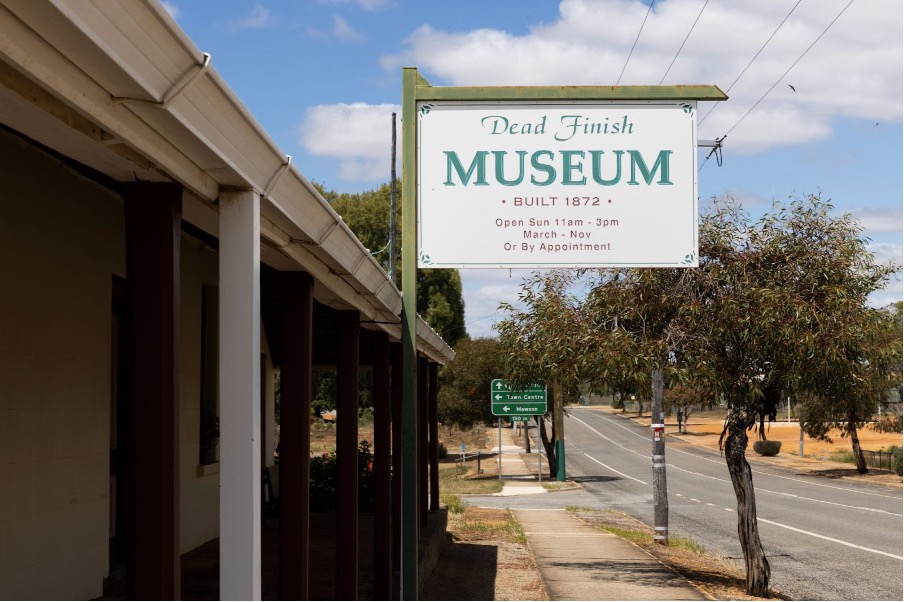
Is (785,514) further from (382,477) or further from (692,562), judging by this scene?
(382,477)

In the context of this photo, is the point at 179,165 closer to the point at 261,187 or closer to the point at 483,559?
the point at 261,187

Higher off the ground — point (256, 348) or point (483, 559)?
point (256, 348)

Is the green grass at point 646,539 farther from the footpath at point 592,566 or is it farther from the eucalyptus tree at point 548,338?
the eucalyptus tree at point 548,338

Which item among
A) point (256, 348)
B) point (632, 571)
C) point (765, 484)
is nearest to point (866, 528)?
point (632, 571)

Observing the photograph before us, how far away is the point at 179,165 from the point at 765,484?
1452 inches

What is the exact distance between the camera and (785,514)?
2705 cm

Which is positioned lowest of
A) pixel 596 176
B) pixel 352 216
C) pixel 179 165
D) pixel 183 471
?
pixel 183 471

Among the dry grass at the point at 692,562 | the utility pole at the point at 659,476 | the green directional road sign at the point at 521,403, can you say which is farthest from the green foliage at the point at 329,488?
the green directional road sign at the point at 521,403

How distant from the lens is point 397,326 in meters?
10.5

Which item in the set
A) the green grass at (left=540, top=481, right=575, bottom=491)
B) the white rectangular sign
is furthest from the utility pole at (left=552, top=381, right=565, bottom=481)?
the white rectangular sign

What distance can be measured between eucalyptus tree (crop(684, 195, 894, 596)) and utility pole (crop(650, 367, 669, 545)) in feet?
19.3

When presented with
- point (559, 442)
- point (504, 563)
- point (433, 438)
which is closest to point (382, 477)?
point (504, 563)

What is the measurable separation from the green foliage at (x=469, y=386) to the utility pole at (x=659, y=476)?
88.5ft

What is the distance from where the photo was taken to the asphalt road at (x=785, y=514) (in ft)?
55.0
